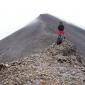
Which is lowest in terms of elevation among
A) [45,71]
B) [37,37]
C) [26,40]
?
[45,71]

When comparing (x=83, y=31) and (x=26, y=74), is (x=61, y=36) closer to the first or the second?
(x=26, y=74)

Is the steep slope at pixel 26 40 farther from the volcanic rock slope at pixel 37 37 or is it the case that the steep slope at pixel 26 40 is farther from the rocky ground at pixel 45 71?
the rocky ground at pixel 45 71

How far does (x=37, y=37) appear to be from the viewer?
7525 cm

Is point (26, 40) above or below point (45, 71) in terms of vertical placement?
above

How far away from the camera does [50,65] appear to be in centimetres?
3481

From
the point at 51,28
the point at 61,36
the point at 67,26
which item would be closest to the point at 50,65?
the point at 61,36

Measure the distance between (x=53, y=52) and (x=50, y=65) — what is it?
4.40 meters

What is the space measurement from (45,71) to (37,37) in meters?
42.8

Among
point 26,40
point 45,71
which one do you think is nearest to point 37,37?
point 26,40

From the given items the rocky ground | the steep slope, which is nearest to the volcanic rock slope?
the steep slope

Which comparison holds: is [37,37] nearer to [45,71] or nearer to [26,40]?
[26,40]

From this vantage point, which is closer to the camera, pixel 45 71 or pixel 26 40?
pixel 45 71

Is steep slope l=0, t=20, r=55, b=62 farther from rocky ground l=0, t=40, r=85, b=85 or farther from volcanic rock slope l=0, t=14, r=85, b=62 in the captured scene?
rocky ground l=0, t=40, r=85, b=85

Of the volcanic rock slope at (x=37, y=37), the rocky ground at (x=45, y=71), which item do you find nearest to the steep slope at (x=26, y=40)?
the volcanic rock slope at (x=37, y=37)
